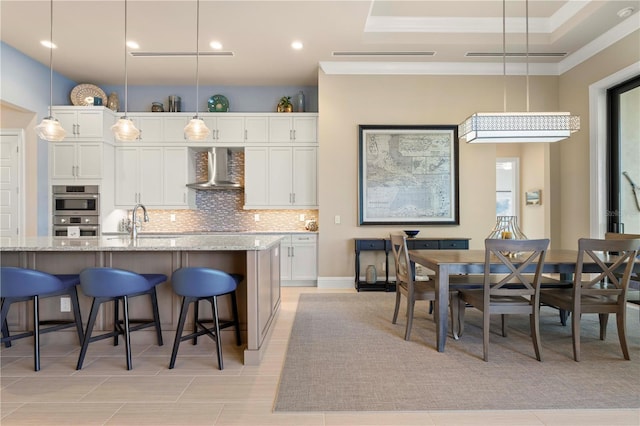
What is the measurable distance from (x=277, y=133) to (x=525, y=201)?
17.2 feet

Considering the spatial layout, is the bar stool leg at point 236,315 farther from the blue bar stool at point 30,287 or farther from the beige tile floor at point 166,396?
the blue bar stool at point 30,287

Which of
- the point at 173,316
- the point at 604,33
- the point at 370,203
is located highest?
the point at 604,33

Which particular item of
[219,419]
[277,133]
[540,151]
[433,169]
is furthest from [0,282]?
[540,151]

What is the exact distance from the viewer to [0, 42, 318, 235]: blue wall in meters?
4.93

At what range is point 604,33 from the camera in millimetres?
4582

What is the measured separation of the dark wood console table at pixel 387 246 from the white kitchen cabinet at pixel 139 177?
338 cm

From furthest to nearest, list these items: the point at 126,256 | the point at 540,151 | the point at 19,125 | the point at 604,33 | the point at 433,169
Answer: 1. the point at 540,151
2. the point at 433,169
3. the point at 19,125
4. the point at 604,33
5. the point at 126,256

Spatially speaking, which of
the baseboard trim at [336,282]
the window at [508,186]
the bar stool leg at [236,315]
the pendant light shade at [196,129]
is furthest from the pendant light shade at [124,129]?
the window at [508,186]

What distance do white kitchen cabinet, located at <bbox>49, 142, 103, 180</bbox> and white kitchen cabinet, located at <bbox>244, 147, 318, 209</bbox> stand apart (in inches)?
89.7

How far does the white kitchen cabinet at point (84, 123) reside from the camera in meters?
5.68

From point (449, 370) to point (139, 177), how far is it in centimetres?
548

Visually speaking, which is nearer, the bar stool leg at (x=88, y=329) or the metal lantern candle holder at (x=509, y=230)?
the bar stool leg at (x=88, y=329)

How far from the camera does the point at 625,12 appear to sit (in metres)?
4.06

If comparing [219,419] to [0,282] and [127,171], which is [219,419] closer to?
[0,282]
